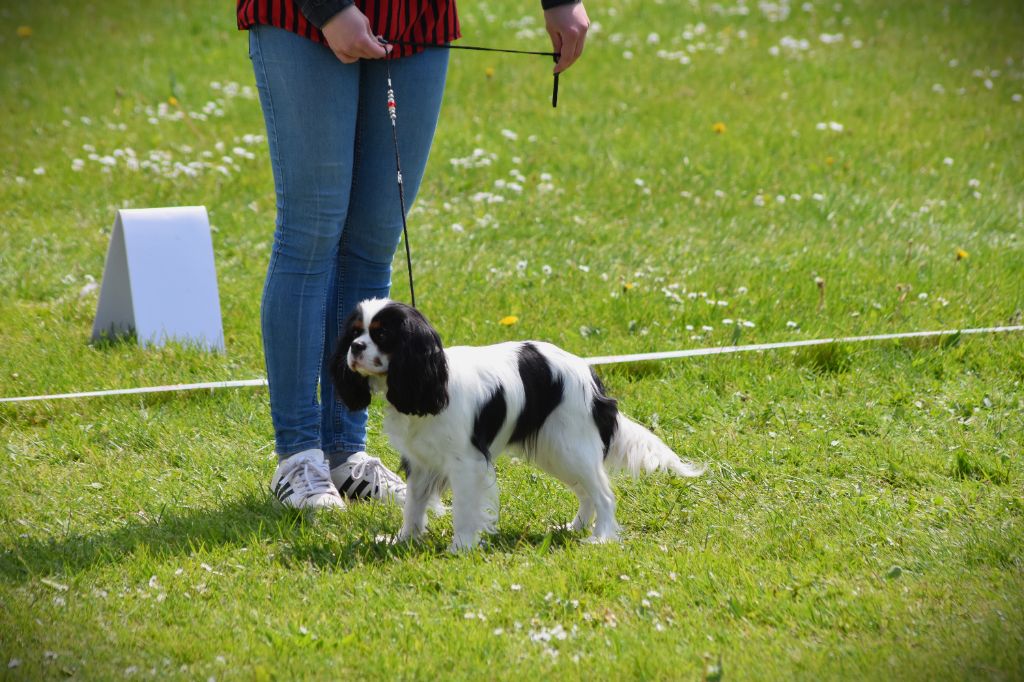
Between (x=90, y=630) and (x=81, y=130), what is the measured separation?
21.1ft

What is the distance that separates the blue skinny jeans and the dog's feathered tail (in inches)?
36.1

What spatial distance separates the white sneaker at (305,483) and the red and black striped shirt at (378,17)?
4.26ft

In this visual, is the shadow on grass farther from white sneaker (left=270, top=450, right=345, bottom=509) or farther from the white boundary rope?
the white boundary rope

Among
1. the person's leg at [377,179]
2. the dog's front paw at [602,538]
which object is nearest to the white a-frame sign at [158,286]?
the person's leg at [377,179]

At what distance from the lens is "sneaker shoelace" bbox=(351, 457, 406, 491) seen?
3.81 meters

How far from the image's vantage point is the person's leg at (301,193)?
10.9 ft

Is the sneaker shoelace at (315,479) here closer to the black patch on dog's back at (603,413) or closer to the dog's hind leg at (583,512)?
the dog's hind leg at (583,512)

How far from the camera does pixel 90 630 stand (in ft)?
9.26

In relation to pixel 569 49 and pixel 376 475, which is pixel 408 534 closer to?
pixel 376 475

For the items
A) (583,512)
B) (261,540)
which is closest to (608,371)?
(583,512)

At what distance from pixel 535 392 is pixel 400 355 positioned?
0.46 meters

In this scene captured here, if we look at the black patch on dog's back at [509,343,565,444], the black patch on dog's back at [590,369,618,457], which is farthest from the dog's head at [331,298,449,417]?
the black patch on dog's back at [590,369,618,457]

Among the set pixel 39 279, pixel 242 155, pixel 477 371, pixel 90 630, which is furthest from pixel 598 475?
pixel 242 155

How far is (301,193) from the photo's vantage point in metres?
3.41
